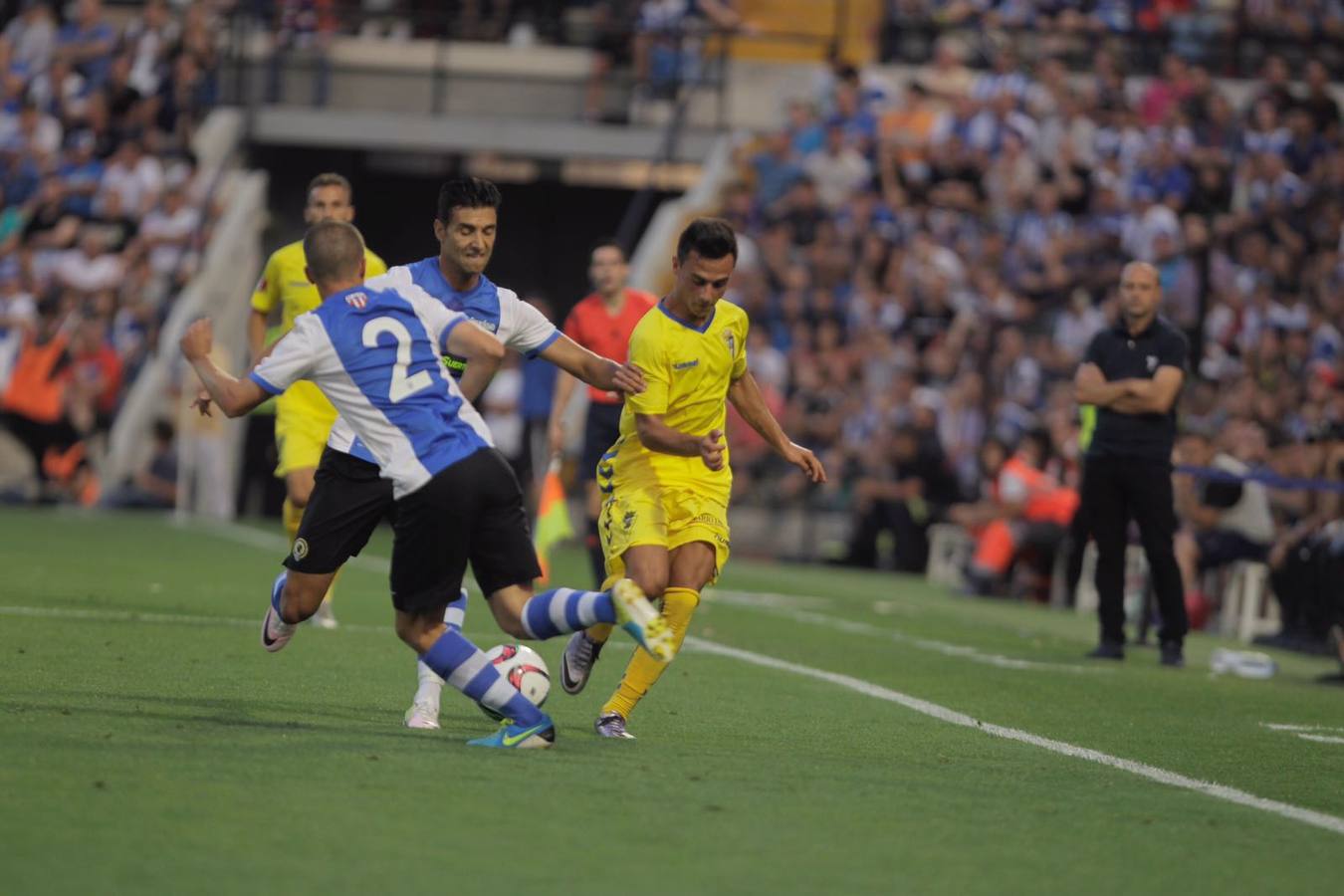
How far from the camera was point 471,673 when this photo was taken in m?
7.62

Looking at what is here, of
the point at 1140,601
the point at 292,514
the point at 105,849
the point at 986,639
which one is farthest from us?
the point at 1140,601

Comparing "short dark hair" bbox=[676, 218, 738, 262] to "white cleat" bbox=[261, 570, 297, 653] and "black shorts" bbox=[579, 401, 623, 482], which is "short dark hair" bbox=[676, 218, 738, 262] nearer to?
"white cleat" bbox=[261, 570, 297, 653]

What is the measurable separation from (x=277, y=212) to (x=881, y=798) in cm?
2539

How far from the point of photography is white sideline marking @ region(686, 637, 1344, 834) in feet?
24.2

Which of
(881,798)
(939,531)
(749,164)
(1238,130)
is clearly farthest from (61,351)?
(881,798)

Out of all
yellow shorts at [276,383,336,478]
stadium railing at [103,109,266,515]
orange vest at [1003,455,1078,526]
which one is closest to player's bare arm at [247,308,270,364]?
yellow shorts at [276,383,336,478]

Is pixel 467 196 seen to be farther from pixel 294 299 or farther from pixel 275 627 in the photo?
pixel 294 299

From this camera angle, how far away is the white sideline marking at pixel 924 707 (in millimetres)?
7492

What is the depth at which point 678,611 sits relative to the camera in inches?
339

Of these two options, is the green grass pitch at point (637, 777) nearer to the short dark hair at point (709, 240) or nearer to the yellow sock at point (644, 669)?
the yellow sock at point (644, 669)

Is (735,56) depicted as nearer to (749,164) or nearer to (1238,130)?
(749,164)

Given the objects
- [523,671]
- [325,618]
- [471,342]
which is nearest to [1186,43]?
[325,618]

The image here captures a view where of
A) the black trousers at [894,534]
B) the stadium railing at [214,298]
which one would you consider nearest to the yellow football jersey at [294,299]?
the black trousers at [894,534]

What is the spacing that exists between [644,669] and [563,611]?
0.78 metres
